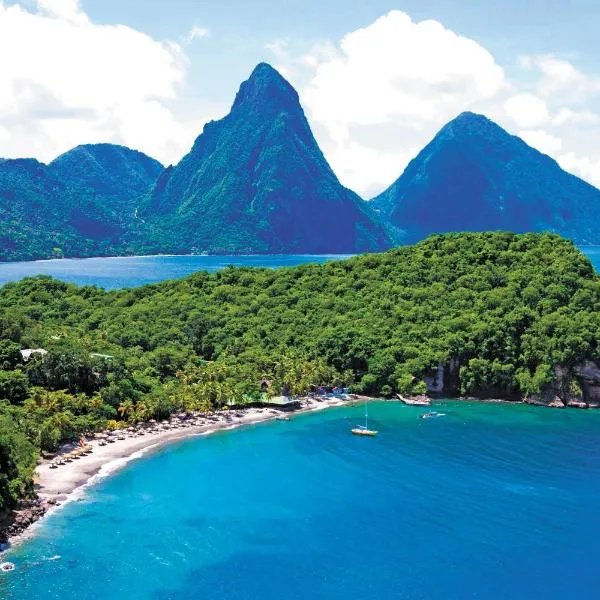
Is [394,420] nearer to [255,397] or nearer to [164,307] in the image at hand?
[255,397]

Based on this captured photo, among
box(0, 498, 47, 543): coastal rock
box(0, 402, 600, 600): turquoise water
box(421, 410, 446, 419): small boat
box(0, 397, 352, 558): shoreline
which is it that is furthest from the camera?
box(421, 410, 446, 419): small boat

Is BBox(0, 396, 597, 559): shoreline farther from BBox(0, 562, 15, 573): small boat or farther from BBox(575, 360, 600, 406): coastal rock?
BBox(575, 360, 600, 406): coastal rock

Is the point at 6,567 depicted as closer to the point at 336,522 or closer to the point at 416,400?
the point at 336,522

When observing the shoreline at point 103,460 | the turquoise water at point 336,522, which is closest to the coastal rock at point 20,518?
the shoreline at point 103,460

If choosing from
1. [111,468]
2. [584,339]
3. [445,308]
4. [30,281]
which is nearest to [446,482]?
[111,468]

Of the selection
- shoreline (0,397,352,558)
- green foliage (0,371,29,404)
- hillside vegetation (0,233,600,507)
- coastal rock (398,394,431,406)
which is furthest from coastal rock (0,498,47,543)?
coastal rock (398,394,431,406)

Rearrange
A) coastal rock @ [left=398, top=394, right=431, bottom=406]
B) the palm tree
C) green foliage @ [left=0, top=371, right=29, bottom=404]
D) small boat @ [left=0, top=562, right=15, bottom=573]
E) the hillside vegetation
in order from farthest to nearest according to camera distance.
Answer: coastal rock @ [left=398, top=394, right=431, bottom=406] → the hillside vegetation → the palm tree → green foliage @ [left=0, top=371, right=29, bottom=404] → small boat @ [left=0, top=562, right=15, bottom=573]

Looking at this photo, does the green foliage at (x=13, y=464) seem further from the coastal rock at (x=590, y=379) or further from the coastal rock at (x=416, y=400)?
the coastal rock at (x=590, y=379)

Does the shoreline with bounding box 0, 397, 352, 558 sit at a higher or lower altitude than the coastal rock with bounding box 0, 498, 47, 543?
higher
